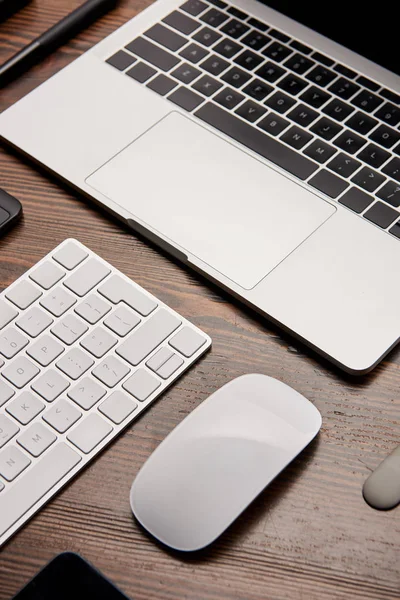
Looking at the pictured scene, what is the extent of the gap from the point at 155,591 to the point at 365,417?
221 millimetres

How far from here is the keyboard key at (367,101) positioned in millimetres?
679

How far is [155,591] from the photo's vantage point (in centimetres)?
48

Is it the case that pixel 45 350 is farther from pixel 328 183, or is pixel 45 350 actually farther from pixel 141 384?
pixel 328 183

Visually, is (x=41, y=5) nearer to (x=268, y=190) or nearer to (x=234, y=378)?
(x=268, y=190)

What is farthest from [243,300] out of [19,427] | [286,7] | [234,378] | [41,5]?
[41,5]

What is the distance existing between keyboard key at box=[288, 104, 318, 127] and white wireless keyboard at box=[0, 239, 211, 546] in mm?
250

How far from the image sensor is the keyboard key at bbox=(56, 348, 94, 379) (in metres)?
0.55

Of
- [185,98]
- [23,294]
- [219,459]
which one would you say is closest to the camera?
[219,459]

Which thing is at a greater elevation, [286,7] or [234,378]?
[286,7]

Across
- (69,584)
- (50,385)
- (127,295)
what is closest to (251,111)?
(127,295)

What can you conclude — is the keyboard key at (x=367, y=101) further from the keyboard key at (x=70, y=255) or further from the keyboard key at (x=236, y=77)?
the keyboard key at (x=70, y=255)

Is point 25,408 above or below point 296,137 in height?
below

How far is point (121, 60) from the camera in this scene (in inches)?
28.5

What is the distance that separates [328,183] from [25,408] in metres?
0.35
